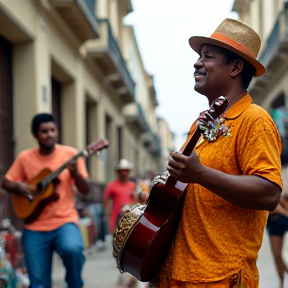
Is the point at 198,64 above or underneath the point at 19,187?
above

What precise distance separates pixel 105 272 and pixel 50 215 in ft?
15.8

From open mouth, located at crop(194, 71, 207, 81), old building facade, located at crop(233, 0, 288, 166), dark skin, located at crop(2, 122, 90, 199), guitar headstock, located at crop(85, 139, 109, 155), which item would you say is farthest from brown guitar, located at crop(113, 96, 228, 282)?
old building facade, located at crop(233, 0, 288, 166)

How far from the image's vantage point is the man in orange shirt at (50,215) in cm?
467

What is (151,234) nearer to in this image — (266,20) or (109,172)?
(109,172)

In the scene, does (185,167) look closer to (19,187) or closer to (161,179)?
(161,179)

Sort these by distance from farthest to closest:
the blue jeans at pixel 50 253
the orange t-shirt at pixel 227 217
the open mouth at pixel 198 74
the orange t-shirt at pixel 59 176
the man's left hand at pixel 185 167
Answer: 1. the orange t-shirt at pixel 59 176
2. the blue jeans at pixel 50 253
3. the open mouth at pixel 198 74
4. the orange t-shirt at pixel 227 217
5. the man's left hand at pixel 185 167

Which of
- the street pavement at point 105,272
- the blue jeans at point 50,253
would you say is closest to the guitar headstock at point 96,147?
the blue jeans at point 50,253

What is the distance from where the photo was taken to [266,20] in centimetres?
2441

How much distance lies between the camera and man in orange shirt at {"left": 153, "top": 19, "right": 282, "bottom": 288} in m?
2.27

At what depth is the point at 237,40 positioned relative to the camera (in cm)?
255

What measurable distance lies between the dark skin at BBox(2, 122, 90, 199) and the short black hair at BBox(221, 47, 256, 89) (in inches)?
103

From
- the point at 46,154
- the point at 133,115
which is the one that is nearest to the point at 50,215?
the point at 46,154

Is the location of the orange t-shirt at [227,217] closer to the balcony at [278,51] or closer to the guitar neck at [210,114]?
the guitar neck at [210,114]

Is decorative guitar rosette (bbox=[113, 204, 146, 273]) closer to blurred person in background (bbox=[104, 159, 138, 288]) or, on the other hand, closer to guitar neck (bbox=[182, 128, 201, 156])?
guitar neck (bbox=[182, 128, 201, 156])
